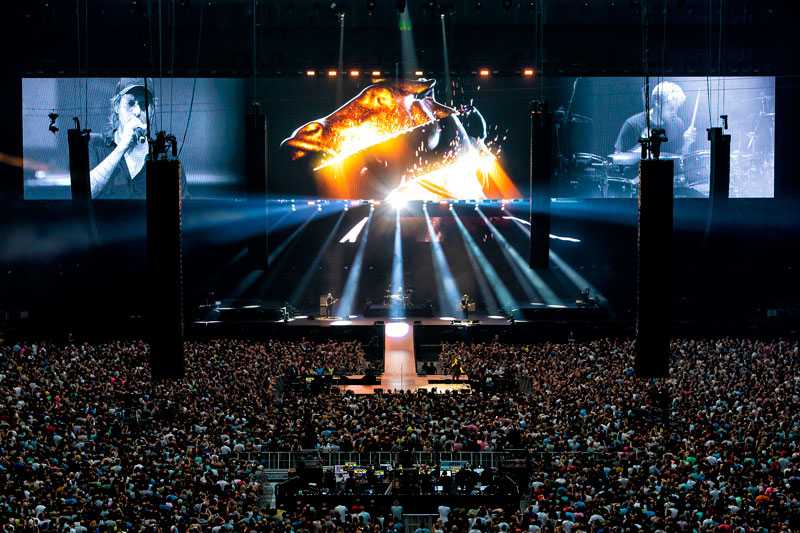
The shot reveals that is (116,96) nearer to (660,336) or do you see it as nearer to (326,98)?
(326,98)

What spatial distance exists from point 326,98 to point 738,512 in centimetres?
2328

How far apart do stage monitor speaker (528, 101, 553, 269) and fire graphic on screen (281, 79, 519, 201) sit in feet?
29.6

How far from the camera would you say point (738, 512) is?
12.8m

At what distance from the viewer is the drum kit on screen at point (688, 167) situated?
34281 millimetres

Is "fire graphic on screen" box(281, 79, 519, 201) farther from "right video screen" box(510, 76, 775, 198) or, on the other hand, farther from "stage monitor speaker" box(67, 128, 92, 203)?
"stage monitor speaker" box(67, 128, 92, 203)

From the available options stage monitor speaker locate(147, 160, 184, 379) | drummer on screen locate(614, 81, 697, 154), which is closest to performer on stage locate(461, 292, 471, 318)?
drummer on screen locate(614, 81, 697, 154)

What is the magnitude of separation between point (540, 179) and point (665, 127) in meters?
11.4

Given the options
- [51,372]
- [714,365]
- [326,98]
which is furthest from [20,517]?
[326,98]

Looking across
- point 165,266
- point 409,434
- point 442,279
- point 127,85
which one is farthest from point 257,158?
point 442,279

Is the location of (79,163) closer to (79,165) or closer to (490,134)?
(79,165)

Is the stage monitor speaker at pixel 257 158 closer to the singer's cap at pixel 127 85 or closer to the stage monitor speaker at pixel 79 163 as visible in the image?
the stage monitor speaker at pixel 79 163

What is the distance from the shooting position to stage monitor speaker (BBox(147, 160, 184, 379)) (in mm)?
19141

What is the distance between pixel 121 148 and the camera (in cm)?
3422

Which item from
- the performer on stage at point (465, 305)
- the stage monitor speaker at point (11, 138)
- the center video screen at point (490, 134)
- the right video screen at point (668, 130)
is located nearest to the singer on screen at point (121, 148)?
the stage monitor speaker at point (11, 138)
